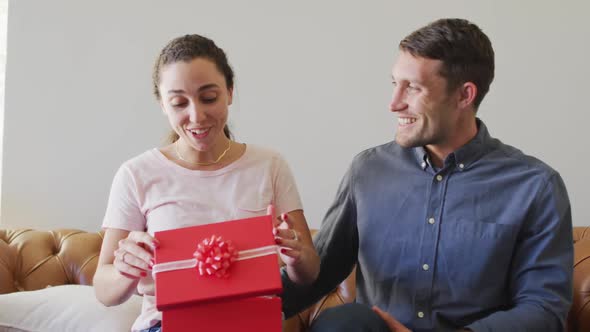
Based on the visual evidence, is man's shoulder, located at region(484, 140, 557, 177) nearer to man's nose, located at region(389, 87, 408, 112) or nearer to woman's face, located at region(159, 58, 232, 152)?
man's nose, located at region(389, 87, 408, 112)

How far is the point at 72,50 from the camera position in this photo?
261cm

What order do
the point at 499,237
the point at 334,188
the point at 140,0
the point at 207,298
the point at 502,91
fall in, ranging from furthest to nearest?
the point at 140,0 → the point at 334,188 → the point at 502,91 → the point at 499,237 → the point at 207,298

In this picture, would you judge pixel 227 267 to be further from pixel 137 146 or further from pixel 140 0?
pixel 140 0

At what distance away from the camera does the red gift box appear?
44.6 inches

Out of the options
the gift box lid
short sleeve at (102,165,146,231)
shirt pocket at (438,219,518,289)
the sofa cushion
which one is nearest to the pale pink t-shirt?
short sleeve at (102,165,146,231)

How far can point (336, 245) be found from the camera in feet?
5.32

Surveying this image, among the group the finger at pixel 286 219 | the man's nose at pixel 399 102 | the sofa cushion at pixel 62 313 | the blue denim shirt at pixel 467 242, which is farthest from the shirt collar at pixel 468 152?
the sofa cushion at pixel 62 313

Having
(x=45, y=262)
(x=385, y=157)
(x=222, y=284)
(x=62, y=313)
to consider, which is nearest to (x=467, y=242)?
(x=385, y=157)

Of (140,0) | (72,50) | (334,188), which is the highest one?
(140,0)

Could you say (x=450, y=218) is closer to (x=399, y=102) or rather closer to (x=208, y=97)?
(x=399, y=102)

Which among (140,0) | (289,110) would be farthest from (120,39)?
(289,110)

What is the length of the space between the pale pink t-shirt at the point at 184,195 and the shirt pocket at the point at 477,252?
343mm

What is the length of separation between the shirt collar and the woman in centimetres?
30

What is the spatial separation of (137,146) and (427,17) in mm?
1151
